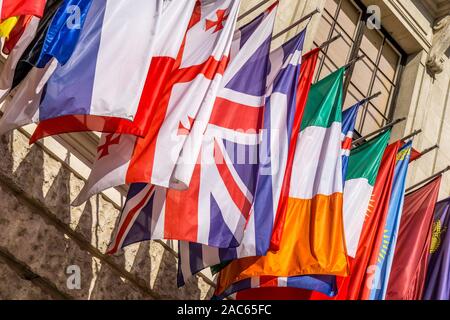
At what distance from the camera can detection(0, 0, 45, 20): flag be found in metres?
10.0

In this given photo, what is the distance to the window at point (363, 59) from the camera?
17.7 meters

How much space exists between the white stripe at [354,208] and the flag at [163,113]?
9.49 feet

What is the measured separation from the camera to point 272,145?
40.1ft

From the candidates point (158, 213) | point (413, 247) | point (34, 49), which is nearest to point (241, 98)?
point (158, 213)

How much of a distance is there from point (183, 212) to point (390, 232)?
4021mm

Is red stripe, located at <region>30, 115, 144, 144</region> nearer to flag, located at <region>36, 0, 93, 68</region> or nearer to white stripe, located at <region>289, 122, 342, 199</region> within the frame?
flag, located at <region>36, 0, 93, 68</region>

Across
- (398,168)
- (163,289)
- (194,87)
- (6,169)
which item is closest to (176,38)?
(194,87)

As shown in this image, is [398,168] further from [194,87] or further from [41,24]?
[41,24]

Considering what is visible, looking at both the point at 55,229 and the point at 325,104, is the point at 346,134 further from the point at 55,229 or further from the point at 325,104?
the point at 55,229

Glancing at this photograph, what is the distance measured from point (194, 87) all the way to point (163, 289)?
278 centimetres

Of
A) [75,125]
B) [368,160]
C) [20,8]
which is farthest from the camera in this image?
[368,160]

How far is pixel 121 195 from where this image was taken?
507 inches

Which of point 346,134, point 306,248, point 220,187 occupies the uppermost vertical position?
point 346,134

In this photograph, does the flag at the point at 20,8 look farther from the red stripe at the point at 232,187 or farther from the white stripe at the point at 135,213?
the red stripe at the point at 232,187
